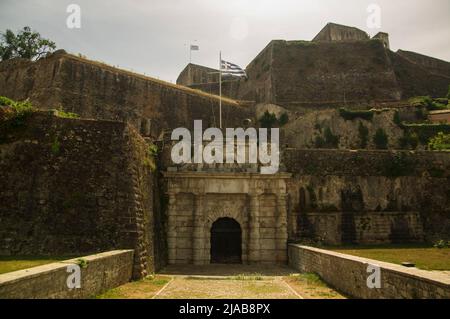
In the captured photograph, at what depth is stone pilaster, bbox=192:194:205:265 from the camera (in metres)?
17.3

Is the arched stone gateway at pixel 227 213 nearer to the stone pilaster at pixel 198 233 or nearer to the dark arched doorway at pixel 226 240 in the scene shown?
the stone pilaster at pixel 198 233

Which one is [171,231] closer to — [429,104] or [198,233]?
[198,233]

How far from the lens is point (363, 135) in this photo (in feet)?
109

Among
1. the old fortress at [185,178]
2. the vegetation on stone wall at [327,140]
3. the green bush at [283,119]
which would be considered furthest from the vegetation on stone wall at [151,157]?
the green bush at [283,119]

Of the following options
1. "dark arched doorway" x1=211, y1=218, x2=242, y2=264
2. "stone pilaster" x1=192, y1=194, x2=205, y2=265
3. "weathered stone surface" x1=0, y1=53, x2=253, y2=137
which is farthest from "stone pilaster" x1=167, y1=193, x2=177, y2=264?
"weathered stone surface" x1=0, y1=53, x2=253, y2=137

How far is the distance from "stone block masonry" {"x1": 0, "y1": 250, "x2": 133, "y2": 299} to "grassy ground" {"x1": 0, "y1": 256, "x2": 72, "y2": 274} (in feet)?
4.06

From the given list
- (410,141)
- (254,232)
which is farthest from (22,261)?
(410,141)

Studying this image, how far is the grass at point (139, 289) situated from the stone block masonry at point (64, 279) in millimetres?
191

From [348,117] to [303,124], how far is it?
4.12 metres

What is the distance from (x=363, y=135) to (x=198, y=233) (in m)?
21.6

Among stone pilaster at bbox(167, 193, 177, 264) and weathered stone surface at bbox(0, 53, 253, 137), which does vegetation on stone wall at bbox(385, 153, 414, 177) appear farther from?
weathered stone surface at bbox(0, 53, 253, 137)

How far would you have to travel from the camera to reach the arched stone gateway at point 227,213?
689 inches

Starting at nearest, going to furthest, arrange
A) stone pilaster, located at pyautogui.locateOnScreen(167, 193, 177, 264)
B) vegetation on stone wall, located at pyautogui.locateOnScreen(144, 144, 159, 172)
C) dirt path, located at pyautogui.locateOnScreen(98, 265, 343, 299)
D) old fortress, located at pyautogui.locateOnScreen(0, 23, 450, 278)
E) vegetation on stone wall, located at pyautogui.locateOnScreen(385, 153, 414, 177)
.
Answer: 1. dirt path, located at pyautogui.locateOnScreen(98, 265, 343, 299)
2. old fortress, located at pyautogui.locateOnScreen(0, 23, 450, 278)
3. vegetation on stone wall, located at pyautogui.locateOnScreen(144, 144, 159, 172)
4. stone pilaster, located at pyautogui.locateOnScreen(167, 193, 177, 264)
5. vegetation on stone wall, located at pyautogui.locateOnScreen(385, 153, 414, 177)
